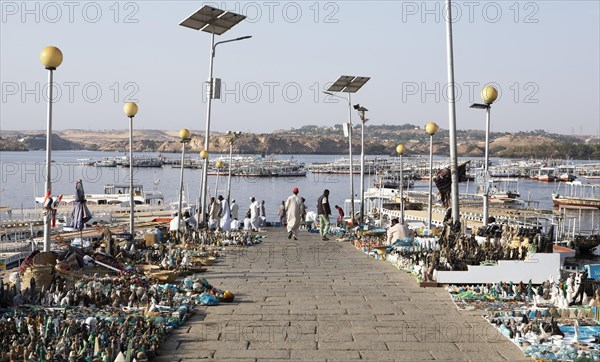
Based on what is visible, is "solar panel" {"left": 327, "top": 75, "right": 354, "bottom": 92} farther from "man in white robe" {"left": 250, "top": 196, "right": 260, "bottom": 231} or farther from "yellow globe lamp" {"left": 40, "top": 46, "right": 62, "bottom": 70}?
"yellow globe lamp" {"left": 40, "top": 46, "right": 62, "bottom": 70}

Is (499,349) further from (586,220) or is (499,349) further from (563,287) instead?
(586,220)

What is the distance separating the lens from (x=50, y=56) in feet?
37.4

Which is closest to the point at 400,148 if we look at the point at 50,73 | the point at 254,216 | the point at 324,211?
the point at 254,216

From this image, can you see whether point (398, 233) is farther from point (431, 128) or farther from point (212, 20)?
point (212, 20)

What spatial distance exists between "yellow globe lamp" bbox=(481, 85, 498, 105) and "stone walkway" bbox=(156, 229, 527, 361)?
3.77m

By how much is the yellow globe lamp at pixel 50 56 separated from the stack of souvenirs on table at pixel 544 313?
23.2ft

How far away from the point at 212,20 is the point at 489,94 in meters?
→ 11.4

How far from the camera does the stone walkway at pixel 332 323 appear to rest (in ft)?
26.2

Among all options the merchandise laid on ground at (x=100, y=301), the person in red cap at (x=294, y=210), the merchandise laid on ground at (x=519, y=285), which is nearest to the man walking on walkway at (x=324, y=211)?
the person in red cap at (x=294, y=210)

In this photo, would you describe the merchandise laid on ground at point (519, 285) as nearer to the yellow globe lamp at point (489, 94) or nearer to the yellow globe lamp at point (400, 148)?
the yellow globe lamp at point (489, 94)

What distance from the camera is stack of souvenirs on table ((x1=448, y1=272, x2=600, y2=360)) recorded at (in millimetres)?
8150

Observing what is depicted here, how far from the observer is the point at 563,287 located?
10.9 meters

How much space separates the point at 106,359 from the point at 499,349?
419cm

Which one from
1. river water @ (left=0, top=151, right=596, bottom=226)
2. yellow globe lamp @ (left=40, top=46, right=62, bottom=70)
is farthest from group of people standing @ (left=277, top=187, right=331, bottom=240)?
river water @ (left=0, top=151, right=596, bottom=226)
